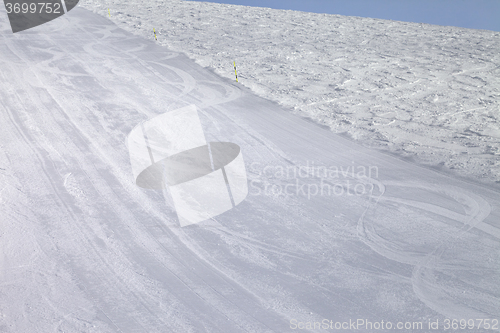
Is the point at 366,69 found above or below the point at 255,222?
above

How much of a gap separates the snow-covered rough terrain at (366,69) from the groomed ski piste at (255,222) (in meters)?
0.11

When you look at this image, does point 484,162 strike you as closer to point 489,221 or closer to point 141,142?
point 489,221

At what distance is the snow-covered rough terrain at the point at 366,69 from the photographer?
862 centimetres

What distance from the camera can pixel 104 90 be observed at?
10.9 m

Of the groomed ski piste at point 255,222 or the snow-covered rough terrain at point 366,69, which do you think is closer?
the groomed ski piste at point 255,222

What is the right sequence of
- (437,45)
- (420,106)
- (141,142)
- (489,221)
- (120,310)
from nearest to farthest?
(120,310) < (489,221) < (141,142) < (420,106) < (437,45)

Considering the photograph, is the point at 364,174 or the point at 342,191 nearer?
the point at 342,191

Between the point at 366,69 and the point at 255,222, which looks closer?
the point at 255,222

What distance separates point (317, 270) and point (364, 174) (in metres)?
2.80

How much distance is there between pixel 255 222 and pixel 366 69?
9246 millimetres

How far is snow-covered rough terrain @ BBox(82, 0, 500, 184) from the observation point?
8.62m

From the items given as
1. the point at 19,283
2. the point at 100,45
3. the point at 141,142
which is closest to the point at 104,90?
the point at 141,142

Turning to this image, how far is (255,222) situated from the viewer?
5930 millimetres

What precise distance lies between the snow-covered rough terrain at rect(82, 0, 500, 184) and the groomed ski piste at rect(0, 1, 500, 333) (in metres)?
0.11
